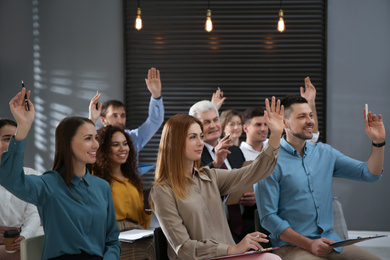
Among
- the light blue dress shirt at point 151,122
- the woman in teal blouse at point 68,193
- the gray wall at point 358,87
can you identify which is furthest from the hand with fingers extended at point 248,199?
the gray wall at point 358,87

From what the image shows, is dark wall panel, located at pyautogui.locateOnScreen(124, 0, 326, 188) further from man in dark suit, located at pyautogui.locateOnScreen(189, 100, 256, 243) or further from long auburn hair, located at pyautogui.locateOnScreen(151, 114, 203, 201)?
long auburn hair, located at pyautogui.locateOnScreen(151, 114, 203, 201)

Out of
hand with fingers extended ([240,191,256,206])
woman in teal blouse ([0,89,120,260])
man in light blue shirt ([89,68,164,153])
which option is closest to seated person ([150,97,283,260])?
woman in teal blouse ([0,89,120,260])

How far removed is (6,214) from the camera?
3.52 meters

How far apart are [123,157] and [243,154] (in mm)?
1175

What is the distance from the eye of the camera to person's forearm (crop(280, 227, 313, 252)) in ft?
9.88

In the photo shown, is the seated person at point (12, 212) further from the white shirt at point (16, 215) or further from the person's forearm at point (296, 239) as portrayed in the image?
the person's forearm at point (296, 239)

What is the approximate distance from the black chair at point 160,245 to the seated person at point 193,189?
4 centimetres

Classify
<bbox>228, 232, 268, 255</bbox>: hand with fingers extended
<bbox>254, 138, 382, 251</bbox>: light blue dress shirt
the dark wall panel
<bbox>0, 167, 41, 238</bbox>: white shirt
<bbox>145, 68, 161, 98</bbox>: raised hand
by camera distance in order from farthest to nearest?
the dark wall panel < <bbox>145, 68, 161, 98</bbox>: raised hand < <bbox>0, 167, 41, 238</bbox>: white shirt < <bbox>254, 138, 382, 251</bbox>: light blue dress shirt < <bbox>228, 232, 268, 255</bbox>: hand with fingers extended

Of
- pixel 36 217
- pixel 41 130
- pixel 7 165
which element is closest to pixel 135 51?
pixel 41 130

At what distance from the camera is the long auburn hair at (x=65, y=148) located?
254cm

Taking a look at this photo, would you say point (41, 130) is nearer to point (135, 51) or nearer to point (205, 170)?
point (135, 51)

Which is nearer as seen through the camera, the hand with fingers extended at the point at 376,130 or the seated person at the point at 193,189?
the seated person at the point at 193,189

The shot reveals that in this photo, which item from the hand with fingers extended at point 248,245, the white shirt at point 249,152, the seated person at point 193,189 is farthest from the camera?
the white shirt at point 249,152

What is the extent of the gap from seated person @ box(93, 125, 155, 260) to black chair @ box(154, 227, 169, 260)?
0.50 m
